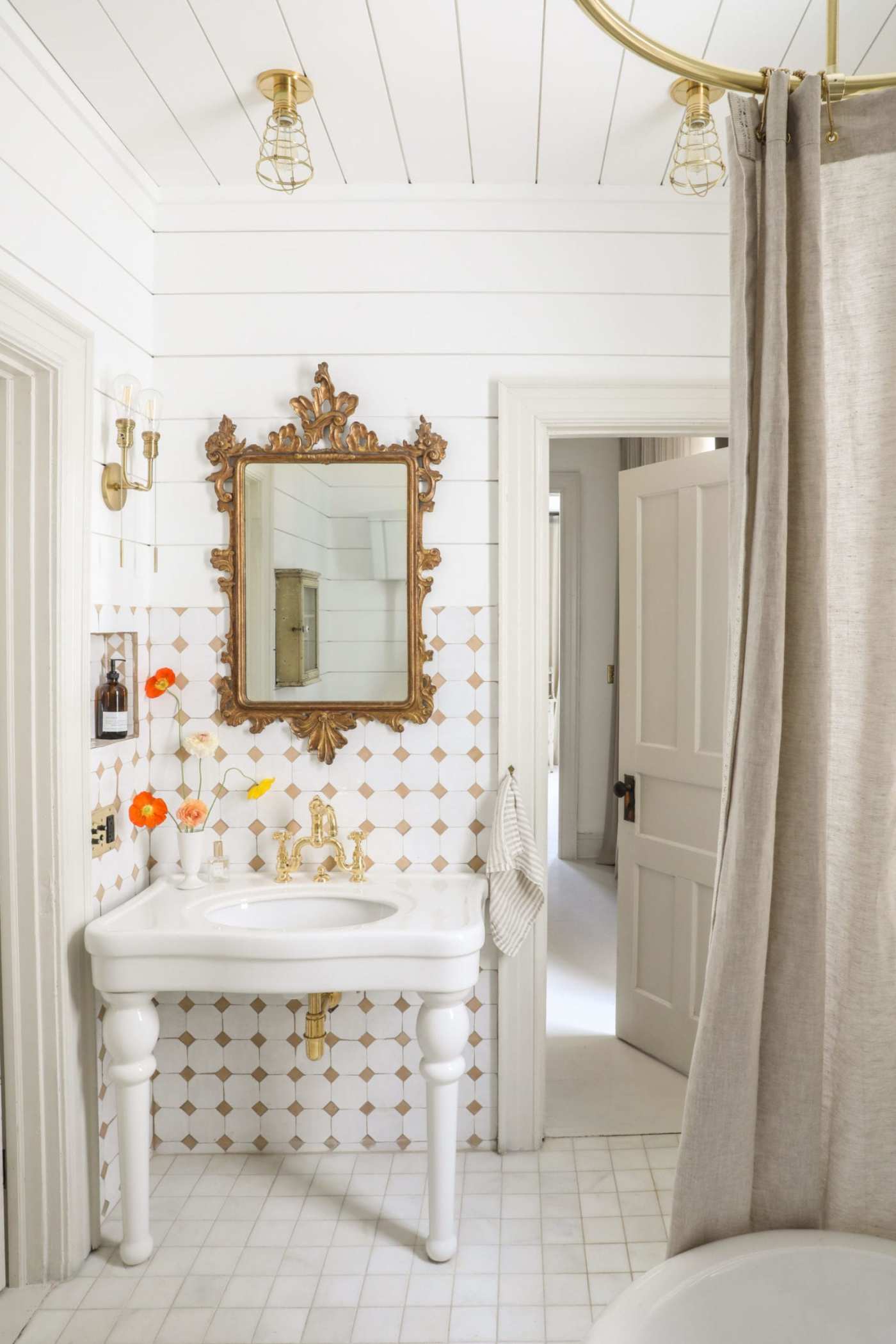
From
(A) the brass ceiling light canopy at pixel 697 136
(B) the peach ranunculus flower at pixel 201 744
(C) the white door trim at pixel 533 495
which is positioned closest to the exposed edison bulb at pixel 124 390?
(B) the peach ranunculus flower at pixel 201 744

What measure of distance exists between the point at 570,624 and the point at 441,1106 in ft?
12.9

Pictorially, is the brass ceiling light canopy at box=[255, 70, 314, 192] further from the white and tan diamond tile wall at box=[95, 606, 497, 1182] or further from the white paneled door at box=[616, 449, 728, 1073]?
the white paneled door at box=[616, 449, 728, 1073]

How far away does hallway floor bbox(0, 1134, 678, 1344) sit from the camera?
2055mm

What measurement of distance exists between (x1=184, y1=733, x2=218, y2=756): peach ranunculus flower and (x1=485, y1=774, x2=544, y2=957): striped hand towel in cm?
77

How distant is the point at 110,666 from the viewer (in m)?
2.46

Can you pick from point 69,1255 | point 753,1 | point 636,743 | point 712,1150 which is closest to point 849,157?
point 753,1

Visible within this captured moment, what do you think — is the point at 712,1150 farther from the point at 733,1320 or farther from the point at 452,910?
the point at 452,910

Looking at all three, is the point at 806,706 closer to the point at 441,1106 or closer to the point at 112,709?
the point at 441,1106

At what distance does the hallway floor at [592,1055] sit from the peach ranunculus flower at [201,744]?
58.4 inches

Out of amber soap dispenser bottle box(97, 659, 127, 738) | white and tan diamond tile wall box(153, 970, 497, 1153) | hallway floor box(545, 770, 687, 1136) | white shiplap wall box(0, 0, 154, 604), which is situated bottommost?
hallway floor box(545, 770, 687, 1136)

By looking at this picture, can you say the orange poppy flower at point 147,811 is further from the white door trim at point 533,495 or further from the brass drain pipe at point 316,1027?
the white door trim at point 533,495

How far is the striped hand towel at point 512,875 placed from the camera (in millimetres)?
2619

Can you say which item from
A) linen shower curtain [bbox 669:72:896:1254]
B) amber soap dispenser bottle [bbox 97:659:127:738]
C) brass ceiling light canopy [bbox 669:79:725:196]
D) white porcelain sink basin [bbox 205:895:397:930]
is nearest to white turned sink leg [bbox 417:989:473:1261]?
white porcelain sink basin [bbox 205:895:397:930]

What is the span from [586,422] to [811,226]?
155 cm
